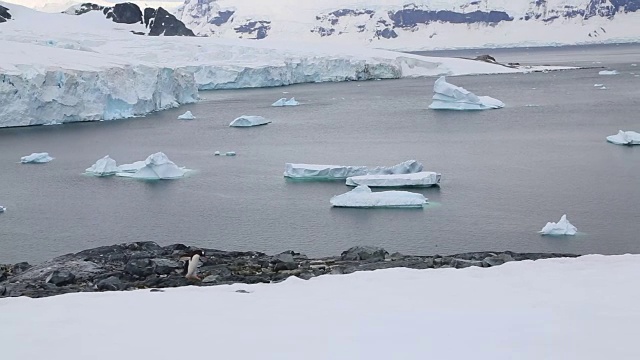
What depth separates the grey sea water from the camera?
38.1 feet

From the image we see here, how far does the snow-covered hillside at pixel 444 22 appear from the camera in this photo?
407ft

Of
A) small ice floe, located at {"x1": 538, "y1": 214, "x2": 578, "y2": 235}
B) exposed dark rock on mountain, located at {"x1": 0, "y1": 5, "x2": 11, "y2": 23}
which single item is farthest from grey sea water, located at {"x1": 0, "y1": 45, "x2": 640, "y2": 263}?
exposed dark rock on mountain, located at {"x1": 0, "y1": 5, "x2": 11, "y2": 23}

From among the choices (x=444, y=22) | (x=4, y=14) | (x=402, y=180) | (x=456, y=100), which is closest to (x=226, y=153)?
Answer: (x=402, y=180)

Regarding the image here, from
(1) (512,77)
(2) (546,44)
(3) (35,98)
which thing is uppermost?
(3) (35,98)

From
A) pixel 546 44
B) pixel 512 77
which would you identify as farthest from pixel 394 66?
pixel 546 44

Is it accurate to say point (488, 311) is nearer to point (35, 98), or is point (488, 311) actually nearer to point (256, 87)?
point (35, 98)

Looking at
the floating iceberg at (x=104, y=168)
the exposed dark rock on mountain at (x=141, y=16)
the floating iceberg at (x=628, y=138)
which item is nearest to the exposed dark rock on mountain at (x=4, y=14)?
the exposed dark rock on mountain at (x=141, y=16)

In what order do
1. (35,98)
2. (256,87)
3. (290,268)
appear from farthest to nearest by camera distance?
(256,87) → (35,98) → (290,268)

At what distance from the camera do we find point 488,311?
445cm

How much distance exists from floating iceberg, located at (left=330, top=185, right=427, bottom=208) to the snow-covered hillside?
113160mm

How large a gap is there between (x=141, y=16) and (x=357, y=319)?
5369 centimetres

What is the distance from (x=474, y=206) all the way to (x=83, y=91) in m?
18.0

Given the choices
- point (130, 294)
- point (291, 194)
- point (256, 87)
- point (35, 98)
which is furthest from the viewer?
point (256, 87)

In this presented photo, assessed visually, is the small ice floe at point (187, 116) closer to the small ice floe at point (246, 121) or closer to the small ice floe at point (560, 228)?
the small ice floe at point (246, 121)
